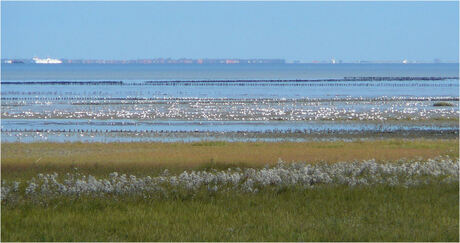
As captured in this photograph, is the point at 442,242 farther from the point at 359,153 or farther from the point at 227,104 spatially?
the point at 227,104

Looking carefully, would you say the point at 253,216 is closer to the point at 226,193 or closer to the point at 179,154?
the point at 226,193

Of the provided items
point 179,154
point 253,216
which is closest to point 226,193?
point 253,216

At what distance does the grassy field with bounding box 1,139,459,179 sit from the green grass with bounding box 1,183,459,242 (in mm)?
6177

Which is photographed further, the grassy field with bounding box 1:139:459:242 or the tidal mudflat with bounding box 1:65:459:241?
the tidal mudflat with bounding box 1:65:459:241

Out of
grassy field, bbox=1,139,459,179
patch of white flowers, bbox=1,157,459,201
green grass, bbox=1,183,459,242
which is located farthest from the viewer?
grassy field, bbox=1,139,459,179

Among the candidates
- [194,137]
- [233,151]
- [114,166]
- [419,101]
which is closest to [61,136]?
[194,137]

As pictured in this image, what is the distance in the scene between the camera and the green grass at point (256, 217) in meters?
10.1

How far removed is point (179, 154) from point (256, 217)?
1268 centimetres

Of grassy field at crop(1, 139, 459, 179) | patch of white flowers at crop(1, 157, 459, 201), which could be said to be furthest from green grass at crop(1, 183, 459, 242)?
grassy field at crop(1, 139, 459, 179)

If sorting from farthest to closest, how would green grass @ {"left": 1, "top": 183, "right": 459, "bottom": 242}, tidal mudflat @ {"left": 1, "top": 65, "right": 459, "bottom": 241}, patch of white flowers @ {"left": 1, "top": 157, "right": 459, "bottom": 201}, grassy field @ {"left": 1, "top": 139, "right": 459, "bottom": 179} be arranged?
grassy field @ {"left": 1, "top": 139, "right": 459, "bottom": 179}
patch of white flowers @ {"left": 1, "top": 157, "right": 459, "bottom": 201}
tidal mudflat @ {"left": 1, "top": 65, "right": 459, "bottom": 241}
green grass @ {"left": 1, "top": 183, "right": 459, "bottom": 242}

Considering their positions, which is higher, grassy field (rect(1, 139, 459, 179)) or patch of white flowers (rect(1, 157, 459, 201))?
patch of white flowers (rect(1, 157, 459, 201))

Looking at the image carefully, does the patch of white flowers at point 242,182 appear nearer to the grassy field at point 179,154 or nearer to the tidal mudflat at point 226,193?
the tidal mudflat at point 226,193

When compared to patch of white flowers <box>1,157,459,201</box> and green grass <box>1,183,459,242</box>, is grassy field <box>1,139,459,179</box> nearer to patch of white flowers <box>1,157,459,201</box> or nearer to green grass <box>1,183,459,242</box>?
patch of white flowers <box>1,157,459,201</box>

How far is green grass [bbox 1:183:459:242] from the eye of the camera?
10.1m
